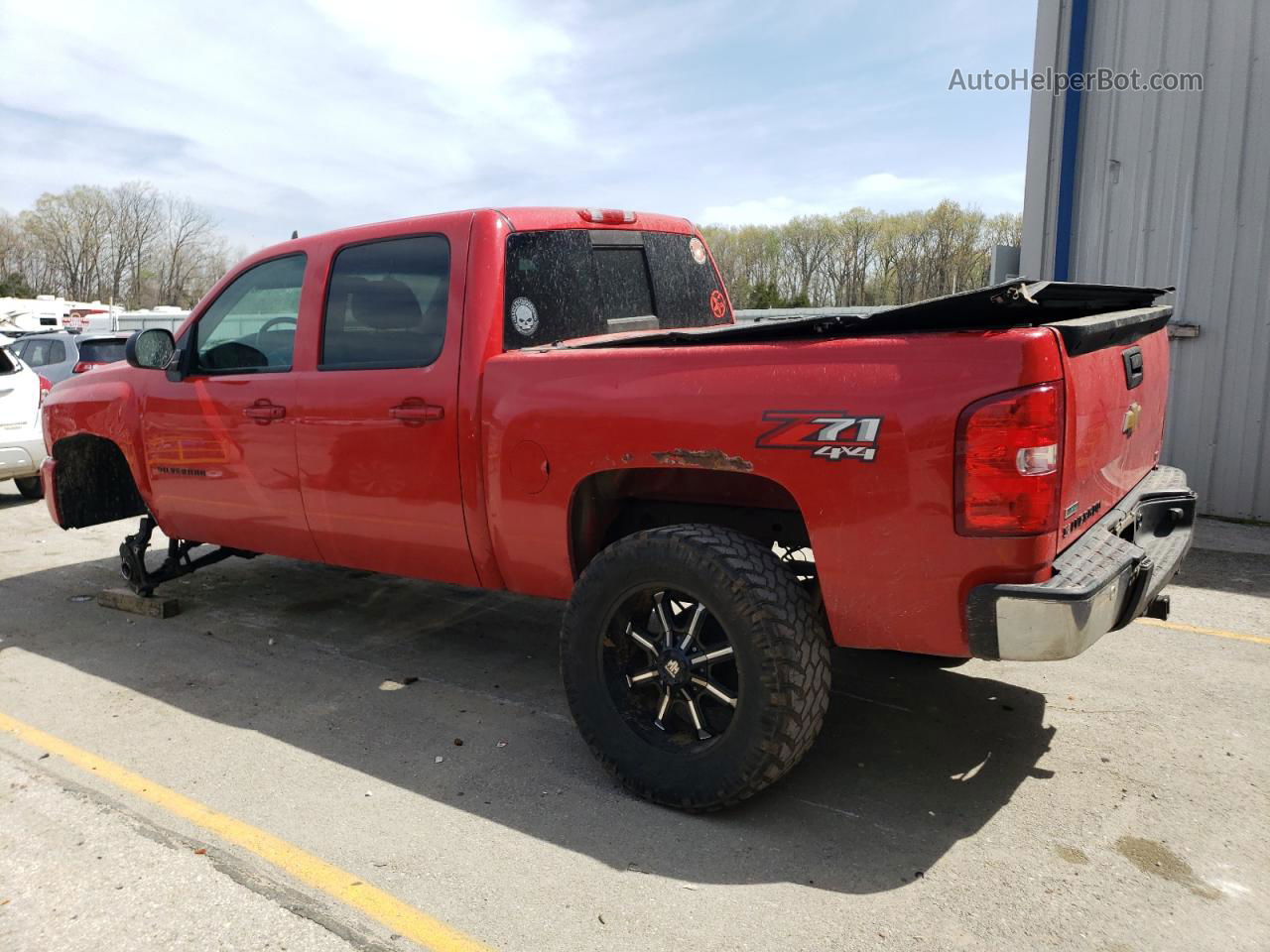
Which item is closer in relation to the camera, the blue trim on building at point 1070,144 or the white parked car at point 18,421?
the blue trim on building at point 1070,144

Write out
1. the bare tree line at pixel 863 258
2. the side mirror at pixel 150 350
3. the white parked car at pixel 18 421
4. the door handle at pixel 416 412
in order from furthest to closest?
the bare tree line at pixel 863 258 → the white parked car at pixel 18 421 → the side mirror at pixel 150 350 → the door handle at pixel 416 412

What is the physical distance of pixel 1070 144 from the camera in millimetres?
8773

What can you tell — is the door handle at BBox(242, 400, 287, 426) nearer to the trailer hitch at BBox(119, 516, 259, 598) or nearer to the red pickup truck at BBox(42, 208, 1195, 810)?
the red pickup truck at BBox(42, 208, 1195, 810)

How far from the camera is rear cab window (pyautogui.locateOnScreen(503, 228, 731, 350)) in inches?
157

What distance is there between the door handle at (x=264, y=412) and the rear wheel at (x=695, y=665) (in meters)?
1.88

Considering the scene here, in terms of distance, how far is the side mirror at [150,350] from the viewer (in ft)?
16.7

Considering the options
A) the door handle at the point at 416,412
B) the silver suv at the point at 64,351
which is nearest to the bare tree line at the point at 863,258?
the silver suv at the point at 64,351

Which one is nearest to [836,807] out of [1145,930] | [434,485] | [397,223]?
[1145,930]

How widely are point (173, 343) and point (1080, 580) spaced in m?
4.46

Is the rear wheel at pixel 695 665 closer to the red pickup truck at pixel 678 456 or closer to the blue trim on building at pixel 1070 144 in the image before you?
the red pickup truck at pixel 678 456

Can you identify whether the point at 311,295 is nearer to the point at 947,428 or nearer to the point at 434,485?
the point at 434,485

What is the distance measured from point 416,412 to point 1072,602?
2487 millimetres

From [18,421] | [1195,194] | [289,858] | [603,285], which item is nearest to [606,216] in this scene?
[603,285]

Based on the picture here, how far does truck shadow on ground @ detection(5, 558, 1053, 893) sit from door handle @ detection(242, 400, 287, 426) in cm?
122
